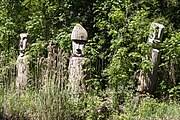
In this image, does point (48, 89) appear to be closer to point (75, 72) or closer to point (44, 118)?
point (44, 118)

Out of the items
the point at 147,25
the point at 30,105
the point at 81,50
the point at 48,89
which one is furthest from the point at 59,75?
the point at 147,25

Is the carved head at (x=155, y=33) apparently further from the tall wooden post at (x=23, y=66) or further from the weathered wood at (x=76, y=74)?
the tall wooden post at (x=23, y=66)

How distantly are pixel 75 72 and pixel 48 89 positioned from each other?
1263 mm

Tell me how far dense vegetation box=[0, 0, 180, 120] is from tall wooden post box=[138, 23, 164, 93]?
13 centimetres

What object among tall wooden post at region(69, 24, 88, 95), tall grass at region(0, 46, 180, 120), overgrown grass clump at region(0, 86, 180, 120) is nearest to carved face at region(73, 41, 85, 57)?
tall wooden post at region(69, 24, 88, 95)

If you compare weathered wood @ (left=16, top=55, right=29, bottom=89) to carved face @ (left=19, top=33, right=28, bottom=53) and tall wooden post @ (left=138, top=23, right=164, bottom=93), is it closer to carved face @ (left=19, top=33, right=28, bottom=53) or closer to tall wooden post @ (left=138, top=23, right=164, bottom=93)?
carved face @ (left=19, top=33, right=28, bottom=53)

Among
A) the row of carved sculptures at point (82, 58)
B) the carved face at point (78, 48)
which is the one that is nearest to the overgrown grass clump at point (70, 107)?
the row of carved sculptures at point (82, 58)

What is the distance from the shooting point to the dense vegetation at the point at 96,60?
569 cm

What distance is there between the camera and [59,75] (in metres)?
5.55

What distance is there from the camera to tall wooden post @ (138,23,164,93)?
703cm

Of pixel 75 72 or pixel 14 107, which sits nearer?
pixel 14 107

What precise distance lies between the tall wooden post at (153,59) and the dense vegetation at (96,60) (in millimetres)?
128

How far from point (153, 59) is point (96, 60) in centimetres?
130

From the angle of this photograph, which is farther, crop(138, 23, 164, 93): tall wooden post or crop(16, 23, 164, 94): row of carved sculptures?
crop(138, 23, 164, 93): tall wooden post
